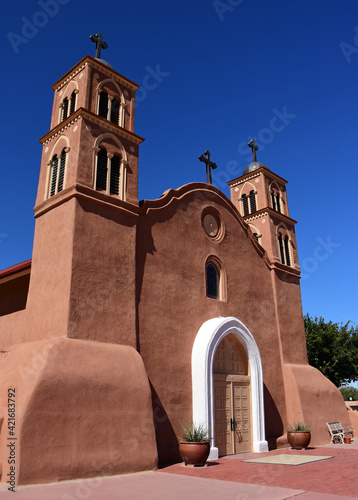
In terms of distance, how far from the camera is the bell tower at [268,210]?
2016cm

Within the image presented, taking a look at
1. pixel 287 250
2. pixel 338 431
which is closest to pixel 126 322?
pixel 338 431

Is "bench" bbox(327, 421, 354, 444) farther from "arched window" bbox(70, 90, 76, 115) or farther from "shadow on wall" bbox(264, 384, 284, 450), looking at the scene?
"arched window" bbox(70, 90, 76, 115)

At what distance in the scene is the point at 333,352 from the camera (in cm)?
2933

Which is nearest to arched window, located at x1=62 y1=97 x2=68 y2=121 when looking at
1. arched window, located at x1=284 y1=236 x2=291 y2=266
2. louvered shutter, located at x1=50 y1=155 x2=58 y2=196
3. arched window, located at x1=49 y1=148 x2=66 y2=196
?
louvered shutter, located at x1=50 y1=155 x2=58 y2=196

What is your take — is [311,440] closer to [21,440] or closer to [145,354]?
[145,354]

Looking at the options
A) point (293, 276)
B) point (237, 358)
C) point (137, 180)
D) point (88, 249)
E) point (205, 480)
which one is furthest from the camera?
point (293, 276)

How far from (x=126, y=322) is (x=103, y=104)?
7198 mm

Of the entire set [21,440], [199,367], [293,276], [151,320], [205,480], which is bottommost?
[205,480]

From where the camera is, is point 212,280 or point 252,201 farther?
point 252,201


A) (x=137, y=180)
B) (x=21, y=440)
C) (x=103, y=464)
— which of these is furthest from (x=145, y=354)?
(x=137, y=180)

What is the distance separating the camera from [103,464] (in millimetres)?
9555

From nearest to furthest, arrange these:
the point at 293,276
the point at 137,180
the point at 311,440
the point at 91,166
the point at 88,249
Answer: the point at 88,249
the point at 91,166
the point at 137,180
the point at 311,440
the point at 293,276

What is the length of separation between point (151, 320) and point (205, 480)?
15.6 ft

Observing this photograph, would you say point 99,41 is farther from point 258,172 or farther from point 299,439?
point 299,439
